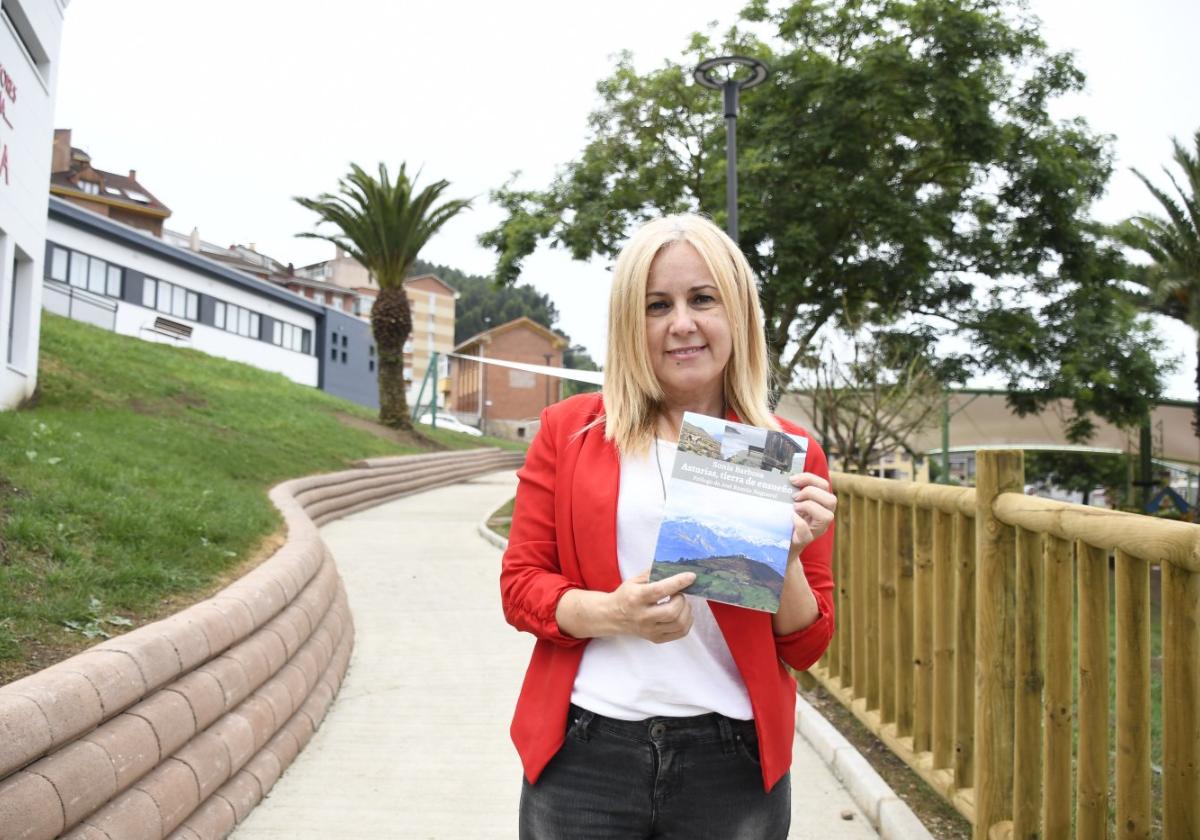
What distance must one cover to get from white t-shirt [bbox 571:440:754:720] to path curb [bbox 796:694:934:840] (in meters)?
2.40

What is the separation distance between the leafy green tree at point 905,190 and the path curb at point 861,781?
8.62 m

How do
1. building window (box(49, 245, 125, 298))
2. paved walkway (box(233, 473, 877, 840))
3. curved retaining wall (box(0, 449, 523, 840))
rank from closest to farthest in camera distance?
curved retaining wall (box(0, 449, 523, 840)) → paved walkway (box(233, 473, 877, 840)) → building window (box(49, 245, 125, 298))

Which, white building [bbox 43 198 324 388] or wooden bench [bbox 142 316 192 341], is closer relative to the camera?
white building [bbox 43 198 324 388]

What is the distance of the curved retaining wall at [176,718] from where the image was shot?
9.64ft

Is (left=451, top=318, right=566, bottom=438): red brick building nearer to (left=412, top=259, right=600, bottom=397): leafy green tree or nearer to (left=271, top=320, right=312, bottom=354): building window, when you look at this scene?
(left=271, top=320, right=312, bottom=354): building window

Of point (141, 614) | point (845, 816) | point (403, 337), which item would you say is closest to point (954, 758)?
point (845, 816)

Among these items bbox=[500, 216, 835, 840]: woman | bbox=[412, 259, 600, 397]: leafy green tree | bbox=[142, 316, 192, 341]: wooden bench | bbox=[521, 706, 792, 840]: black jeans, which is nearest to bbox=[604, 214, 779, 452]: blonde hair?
bbox=[500, 216, 835, 840]: woman

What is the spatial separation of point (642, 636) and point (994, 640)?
206 centimetres

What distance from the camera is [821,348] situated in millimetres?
12781

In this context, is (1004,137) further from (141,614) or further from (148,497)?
(141,614)

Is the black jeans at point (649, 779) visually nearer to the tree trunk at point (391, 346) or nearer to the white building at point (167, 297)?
the tree trunk at point (391, 346)

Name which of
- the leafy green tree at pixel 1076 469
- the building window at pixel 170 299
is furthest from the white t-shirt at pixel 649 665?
the leafy green tree at pixel 1076 469

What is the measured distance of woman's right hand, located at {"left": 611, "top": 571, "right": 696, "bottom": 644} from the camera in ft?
5.43

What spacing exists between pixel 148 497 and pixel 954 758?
5664mm
